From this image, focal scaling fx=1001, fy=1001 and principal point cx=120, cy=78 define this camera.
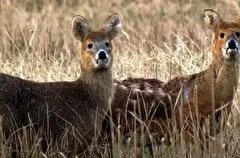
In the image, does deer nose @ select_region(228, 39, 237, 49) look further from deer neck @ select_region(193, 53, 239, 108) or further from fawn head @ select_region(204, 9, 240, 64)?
deer neck @ select_region(193, 53, 239, 108)

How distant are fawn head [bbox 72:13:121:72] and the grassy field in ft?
2.78

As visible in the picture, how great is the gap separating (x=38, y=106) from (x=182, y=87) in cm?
142

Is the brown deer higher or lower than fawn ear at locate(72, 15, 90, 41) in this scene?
lower

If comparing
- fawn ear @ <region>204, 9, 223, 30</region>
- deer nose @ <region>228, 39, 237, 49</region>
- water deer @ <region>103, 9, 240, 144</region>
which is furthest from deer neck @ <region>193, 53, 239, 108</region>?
fawn ear @ <region>204, 9, 223, 30</region>

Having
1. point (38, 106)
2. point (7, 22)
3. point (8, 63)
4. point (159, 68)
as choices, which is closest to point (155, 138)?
point (38, 106)

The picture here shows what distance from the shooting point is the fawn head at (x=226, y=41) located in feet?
28.8

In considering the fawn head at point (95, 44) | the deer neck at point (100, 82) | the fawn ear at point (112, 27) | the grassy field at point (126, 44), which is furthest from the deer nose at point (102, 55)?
the grassy field at point (126, 44)

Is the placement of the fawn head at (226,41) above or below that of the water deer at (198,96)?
above

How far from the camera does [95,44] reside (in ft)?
29.3

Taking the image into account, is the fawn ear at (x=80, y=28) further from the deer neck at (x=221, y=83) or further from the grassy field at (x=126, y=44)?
the grassy field at (x=126, y=44)

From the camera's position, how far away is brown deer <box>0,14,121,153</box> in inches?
327

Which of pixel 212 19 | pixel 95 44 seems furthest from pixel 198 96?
pixel 95 44

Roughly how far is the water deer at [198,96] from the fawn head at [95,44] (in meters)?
0.47

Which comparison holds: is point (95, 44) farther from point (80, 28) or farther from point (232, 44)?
point (232, 44)
